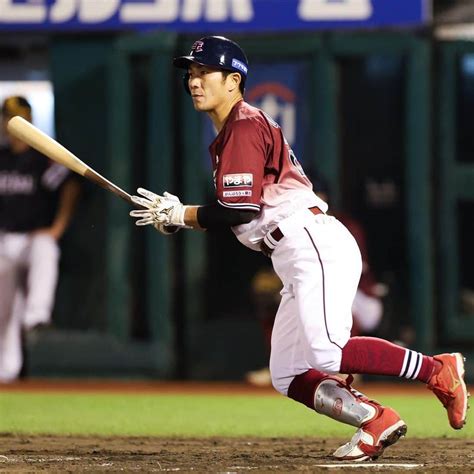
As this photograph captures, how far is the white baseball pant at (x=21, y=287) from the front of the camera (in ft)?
36.6

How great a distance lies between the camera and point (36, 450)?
652 centimetres

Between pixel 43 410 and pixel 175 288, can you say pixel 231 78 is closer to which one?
pixel 43 410

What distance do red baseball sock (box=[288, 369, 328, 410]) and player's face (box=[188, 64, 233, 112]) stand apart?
1.22 meters

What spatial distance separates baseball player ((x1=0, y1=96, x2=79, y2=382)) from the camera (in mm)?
11172

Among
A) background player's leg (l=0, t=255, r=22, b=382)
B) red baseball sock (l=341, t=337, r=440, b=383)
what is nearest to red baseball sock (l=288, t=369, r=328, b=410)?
red baseball sock (l=341, t=337, r=440, b=383)

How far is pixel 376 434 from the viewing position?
585 cm

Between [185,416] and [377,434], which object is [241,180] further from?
[185,416]

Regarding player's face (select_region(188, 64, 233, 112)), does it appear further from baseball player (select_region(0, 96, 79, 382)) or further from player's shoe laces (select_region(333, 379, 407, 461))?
baseball player (select_region(0, 96, 79, 382))

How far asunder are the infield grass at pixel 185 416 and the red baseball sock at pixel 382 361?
159 centimetres

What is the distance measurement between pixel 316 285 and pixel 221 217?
49cm

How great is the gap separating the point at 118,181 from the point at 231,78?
204 inches

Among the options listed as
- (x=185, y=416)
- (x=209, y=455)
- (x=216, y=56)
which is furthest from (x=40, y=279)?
(x=216, y=56)

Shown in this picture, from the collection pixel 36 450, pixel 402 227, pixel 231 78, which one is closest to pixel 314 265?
pixel 231 78

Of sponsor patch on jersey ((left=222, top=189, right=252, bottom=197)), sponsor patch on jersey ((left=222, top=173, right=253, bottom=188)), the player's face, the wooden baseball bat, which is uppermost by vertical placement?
the player's face
